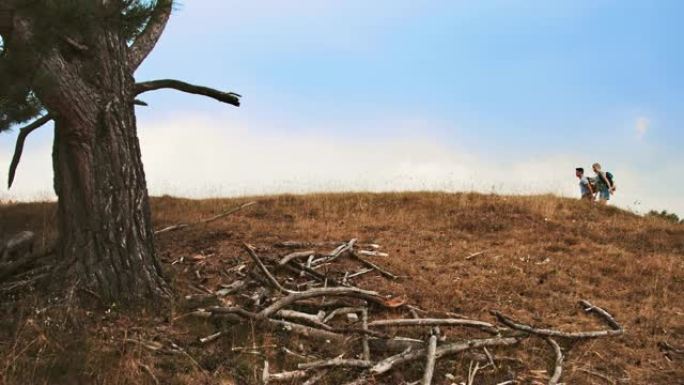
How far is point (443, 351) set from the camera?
6625 millimetres

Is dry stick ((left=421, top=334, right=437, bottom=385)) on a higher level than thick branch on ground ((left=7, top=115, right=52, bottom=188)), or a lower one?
lower

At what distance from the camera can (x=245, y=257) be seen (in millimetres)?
9617

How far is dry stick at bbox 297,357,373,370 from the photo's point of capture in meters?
6.16

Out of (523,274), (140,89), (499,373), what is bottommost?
(499,373)

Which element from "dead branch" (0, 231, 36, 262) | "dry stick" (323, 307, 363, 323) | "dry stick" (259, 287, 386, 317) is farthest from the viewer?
"dead branch" (0, 231, 36, 262)

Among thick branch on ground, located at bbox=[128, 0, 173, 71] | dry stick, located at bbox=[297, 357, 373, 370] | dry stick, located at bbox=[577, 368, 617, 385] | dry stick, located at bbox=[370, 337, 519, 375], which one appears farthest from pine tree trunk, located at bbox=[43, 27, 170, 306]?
dry stick, located at bbox=[577, 368, 617, 385]

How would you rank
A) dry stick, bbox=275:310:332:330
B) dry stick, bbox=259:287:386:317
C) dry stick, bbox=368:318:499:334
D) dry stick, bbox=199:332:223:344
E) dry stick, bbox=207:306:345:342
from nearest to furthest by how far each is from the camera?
dry stick, bbox=199:332:223:344 → dry stick, bbox=207:306:345:342 → dry stick, bbox=259:287:386:317 → dry stick, bbox=275:310:332:330 → dry stick, bbox=368:318:499:334

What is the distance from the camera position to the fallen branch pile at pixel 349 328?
6.32 m

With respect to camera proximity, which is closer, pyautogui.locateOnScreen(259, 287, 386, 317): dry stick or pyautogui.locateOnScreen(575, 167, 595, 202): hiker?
pyautogui.locateOnScreen(259, 287, 386, 317): dry stick

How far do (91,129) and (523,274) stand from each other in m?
6.82

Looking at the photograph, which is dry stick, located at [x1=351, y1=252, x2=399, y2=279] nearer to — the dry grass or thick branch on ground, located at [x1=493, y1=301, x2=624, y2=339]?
the dry grass

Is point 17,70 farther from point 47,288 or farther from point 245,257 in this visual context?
point 245,257

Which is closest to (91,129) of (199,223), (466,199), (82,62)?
(82,62)

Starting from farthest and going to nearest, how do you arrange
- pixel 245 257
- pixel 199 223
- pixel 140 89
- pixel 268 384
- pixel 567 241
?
pixel 567 241
pixel 199 223
pixel 245 257
pixel 140 89
pixel 268 384
